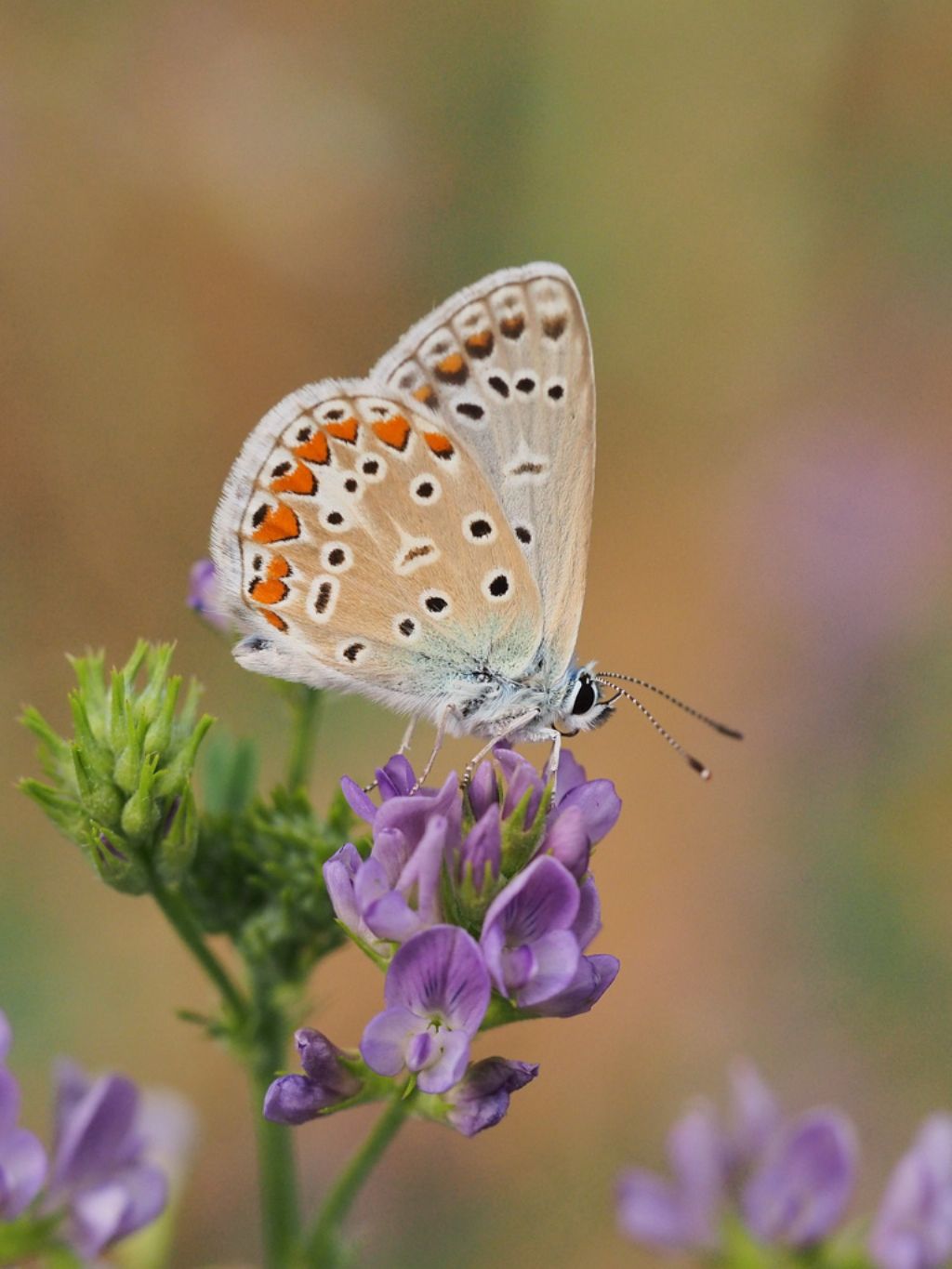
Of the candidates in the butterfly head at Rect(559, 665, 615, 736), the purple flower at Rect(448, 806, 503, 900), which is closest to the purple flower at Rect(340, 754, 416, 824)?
the purple flower at Rect(448, 806, 503, 900)

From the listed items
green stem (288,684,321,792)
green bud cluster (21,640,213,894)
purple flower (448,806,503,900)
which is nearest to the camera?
purple flower (448,806,503,900)

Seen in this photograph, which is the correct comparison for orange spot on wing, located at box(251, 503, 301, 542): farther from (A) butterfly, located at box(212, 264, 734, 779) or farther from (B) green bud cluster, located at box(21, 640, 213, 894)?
(B) green bud cluster, located at box(21, 640, 213, 894)

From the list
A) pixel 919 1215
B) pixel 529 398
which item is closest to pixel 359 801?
pixel 529 398

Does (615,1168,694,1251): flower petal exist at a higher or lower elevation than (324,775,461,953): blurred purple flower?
lower

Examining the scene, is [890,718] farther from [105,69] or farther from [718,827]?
[105,69]

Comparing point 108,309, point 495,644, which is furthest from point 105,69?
point 495,644

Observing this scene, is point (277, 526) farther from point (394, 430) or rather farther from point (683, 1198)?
point (683, 1198)

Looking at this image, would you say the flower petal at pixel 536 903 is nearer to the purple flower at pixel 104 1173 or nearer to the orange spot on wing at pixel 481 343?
the purple flower at pixel 104 1173

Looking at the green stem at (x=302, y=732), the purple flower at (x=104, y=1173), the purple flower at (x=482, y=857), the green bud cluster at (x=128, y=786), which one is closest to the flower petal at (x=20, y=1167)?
the purple flower at (x=104, y=1173)
